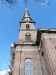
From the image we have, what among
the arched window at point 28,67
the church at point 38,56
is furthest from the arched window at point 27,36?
the arched window at point 28,67

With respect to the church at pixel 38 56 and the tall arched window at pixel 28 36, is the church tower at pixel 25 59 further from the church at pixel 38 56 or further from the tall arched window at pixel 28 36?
the tall arched window at pixel 28 36

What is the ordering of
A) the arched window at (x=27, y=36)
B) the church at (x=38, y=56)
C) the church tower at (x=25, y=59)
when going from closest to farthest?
the church at (x=38, y=56)
the church tower at (x=25, y=59)
the arched window at (x=27, y=36)

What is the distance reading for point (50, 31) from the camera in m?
16.8

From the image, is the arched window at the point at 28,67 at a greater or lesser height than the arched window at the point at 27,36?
lesser

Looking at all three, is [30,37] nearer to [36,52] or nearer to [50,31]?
[36,52]

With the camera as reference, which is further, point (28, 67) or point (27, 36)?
point (27, 36)

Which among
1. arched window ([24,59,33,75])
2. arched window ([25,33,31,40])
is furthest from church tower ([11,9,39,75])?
arched window ([25,33,31,40])

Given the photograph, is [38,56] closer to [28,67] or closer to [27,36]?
[28,67]

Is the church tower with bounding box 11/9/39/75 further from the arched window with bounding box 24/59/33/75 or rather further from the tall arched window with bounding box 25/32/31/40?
the tall arched window with bounding box 25/32/31/40

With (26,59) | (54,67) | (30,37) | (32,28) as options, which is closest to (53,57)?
(54,67)

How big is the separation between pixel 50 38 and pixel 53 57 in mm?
2905

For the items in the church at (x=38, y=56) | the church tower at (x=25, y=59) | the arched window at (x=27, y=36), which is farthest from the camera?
the arched window at (x=27, y=36)

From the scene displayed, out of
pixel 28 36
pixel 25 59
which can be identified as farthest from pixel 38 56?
pixel 28 36

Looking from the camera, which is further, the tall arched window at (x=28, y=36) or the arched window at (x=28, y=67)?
the tall arched window at (x=28, y=36)
